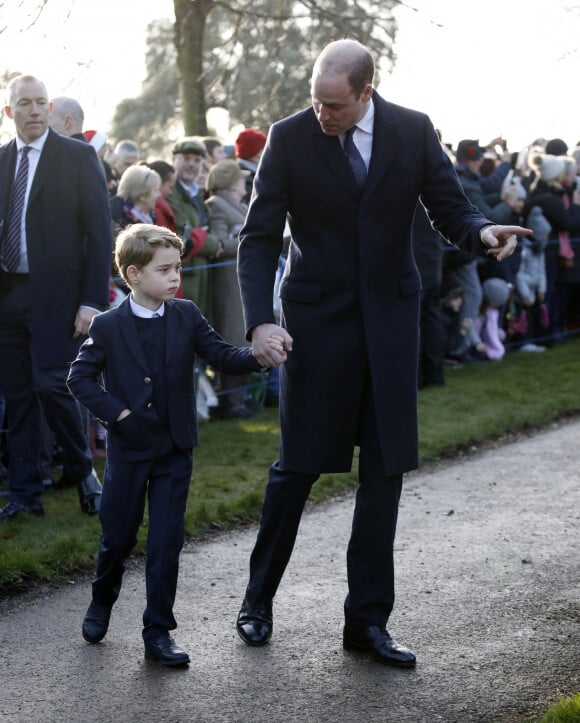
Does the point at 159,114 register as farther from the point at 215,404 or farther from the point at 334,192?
the point at 334,192

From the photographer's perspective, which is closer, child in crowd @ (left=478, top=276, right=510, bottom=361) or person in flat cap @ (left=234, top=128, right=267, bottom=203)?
person in flat cap @ (left=234, top=128, right=267, bottom=203)

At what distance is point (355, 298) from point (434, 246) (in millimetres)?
6674

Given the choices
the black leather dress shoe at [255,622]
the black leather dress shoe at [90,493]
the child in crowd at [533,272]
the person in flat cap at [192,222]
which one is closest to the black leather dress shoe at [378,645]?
the black leather dress shoe at [255,622]

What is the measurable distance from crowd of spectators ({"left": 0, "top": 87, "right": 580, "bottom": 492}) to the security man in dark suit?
52 centimetres

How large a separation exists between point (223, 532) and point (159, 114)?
41393 millimetres

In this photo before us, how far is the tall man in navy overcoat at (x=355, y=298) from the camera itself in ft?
15.4

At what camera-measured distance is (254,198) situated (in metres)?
4.80

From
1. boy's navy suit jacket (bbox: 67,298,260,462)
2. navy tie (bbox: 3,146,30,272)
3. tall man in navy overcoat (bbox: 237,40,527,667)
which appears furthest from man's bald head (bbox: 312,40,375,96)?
navy tie (bbox: 3,146,30,272)

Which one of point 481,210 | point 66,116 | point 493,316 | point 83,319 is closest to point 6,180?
point 83,319

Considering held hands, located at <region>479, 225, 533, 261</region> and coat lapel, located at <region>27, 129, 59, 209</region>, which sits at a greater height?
coat lapel, located at <region>27, 129, 59, 209</region>

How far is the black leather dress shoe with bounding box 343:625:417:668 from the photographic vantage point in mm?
4652

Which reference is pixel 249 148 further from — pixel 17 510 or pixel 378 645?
pixel 378 645

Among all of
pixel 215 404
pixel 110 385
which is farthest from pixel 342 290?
pixel 215 404

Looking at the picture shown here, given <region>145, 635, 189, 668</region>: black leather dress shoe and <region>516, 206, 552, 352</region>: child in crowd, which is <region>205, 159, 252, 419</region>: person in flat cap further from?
<region>145, 635, 189, 668</region>: black leather dress shoe
